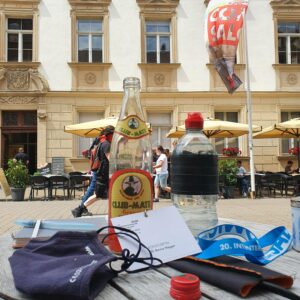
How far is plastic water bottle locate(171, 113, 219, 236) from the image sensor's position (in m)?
1.42

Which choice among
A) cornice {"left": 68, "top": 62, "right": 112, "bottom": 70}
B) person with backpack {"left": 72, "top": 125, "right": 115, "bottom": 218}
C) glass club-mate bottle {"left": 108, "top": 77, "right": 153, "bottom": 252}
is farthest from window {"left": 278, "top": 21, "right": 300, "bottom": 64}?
glass club-mate bottle {"left": 108, "top": 77, "right": 153, "bottom": 252}

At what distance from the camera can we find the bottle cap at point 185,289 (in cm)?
86

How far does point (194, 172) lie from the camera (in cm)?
142

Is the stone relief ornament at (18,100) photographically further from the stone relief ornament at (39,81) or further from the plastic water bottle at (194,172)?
the plastic water bottle at (194,172)

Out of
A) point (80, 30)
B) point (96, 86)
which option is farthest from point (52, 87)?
point (80, 30)

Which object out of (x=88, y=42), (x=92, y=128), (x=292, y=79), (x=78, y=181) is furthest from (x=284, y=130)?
(x=88, y=42)

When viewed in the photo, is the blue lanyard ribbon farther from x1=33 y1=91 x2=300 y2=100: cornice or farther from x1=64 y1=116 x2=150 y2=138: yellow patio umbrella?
x1=33 y1=91 x2=300 y2=100: cornice

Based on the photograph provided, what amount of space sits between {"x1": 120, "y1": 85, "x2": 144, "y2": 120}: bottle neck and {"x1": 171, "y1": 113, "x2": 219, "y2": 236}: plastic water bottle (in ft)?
0.65

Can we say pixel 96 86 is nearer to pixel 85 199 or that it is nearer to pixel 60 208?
pixel 60 208

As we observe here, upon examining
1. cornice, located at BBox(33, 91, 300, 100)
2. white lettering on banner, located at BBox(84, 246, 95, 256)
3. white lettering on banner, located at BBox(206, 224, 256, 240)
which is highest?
cornice, located at BBox(33, 91, 300, 100)

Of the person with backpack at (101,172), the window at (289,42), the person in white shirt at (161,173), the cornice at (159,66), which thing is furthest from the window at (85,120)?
the person with backpack at (101,172)

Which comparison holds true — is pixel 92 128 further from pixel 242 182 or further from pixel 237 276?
pixel 237 276

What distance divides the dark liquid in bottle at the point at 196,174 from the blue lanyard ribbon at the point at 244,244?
0.21 metres

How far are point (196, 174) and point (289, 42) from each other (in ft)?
53.9
